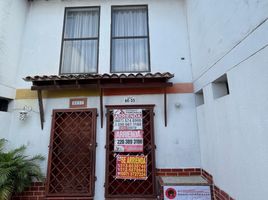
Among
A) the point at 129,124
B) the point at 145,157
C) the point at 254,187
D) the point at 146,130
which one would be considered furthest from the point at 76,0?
the point at 254,187

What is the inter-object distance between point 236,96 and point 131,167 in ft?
7.00

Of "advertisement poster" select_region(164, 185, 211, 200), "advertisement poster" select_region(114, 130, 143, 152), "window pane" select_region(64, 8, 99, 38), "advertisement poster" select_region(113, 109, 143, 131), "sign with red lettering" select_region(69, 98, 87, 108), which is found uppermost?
"window pane" select_region(64, 8, 99, 38)

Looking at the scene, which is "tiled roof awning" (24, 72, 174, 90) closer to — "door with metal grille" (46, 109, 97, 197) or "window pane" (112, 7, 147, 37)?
"door with metal grille" (46, 109, 97, 197)

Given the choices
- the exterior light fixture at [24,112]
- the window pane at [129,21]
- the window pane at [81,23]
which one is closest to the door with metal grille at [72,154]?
the exterior light fixture at [24,112]

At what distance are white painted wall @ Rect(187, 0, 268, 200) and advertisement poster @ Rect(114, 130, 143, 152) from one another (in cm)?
116

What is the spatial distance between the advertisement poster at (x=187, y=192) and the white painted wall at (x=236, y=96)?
0.27 m

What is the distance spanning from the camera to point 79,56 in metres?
3.83

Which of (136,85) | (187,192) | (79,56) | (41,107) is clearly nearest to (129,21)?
(79,56)

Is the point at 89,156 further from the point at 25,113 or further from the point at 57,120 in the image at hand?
the point at 25,113

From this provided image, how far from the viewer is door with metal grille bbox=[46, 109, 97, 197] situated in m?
3.08

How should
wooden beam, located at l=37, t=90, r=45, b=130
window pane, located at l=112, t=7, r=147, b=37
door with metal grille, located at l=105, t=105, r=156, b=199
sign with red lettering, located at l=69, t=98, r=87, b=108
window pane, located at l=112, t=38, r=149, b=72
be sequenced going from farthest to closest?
1. window pane, located at l=112, t=7, r=147, b=37
2. window pane, located at l=112, t=38, r=149, b=72
3. sign with red lettering, located at l=69, t=98, r=87, b=108
4. wooden beam, located at l=37, t=90, r=45, b=130
5. door with metal grille, located at l=105, t=105, r=156, b=199

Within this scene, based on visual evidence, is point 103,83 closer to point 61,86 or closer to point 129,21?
point 61,86

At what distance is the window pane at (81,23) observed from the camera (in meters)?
3.92

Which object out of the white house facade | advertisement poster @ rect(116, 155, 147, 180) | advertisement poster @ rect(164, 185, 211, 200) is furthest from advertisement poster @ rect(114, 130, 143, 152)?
advertisement poster @ rect(164, 185, 211, 200)
